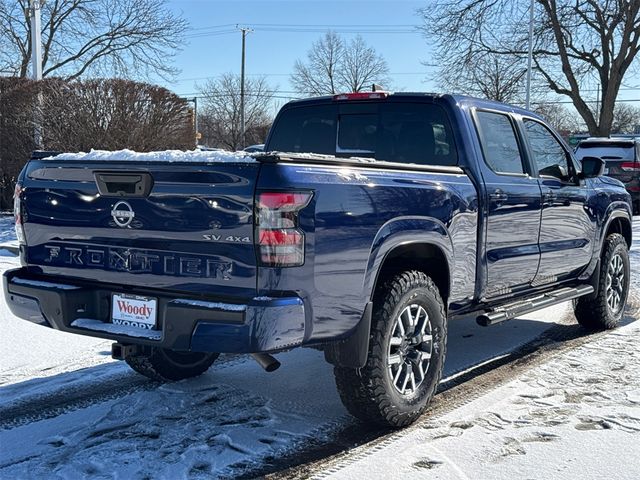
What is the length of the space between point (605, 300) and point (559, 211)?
132 cm

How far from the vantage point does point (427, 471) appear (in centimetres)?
340

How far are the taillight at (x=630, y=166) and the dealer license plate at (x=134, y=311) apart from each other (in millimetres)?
16354

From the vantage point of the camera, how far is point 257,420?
13.5ft

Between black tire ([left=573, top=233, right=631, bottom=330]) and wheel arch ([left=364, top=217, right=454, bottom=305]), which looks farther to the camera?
black tire ([left=573, top=233, right=631, bottom=330])

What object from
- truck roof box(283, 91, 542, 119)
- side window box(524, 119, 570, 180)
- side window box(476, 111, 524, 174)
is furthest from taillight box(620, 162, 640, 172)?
side window box(476, 111, 524, 174)

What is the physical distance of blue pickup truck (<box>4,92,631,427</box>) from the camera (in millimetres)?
3211

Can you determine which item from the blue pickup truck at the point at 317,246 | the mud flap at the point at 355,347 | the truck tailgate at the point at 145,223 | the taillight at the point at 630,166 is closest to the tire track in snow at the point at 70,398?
the blue pickup truck at the point at 317,246

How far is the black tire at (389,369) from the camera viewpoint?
12.4 ft

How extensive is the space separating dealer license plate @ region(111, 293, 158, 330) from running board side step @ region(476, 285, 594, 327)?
225cm

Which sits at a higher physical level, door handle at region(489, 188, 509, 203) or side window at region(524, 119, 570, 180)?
side window at region(524, 119, 570, 180)

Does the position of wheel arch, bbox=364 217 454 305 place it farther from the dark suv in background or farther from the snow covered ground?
the dark suv in background

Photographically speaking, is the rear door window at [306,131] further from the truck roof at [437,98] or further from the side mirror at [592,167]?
the side mirror at [592,167]

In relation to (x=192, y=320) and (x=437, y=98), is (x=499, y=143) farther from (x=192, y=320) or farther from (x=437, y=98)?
(x=192, y=320)

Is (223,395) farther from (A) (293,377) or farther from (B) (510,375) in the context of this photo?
(B) (510,375)
